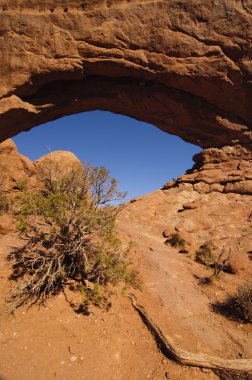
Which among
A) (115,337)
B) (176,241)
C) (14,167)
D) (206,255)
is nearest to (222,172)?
(176,241)

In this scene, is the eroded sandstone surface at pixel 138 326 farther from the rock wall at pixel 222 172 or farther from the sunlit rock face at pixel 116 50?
the sunlit rock face at pixel 116 50

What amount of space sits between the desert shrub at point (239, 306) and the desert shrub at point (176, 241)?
446 cm

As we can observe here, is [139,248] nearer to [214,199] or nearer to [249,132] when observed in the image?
[214,199]

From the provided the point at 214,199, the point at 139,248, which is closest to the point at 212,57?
the point at 214,199

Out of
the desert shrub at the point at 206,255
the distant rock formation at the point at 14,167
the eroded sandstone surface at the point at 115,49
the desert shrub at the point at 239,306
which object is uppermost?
the eroded sandstone surface at the point at 115,49

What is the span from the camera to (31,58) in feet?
45.0

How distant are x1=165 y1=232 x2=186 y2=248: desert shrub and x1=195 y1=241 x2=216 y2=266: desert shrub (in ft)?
2.94

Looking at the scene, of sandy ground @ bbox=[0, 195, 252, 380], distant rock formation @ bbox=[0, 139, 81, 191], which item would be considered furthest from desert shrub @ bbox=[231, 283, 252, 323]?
distant rock formation @ bbox=[0, 139, 81, 191]

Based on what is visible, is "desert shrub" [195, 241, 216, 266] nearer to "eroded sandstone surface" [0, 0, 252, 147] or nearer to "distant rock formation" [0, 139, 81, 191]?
"eroded sandstone surface" [0, 0, 252, 147]

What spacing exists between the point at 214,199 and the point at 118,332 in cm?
1118

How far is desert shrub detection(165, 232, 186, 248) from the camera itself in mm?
11883

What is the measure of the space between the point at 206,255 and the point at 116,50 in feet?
37.9

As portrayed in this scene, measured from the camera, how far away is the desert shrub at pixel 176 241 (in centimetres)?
1188

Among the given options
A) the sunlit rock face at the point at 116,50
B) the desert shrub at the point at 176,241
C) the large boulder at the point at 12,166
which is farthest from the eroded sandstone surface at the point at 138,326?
the large boulder at the point at 12,166
